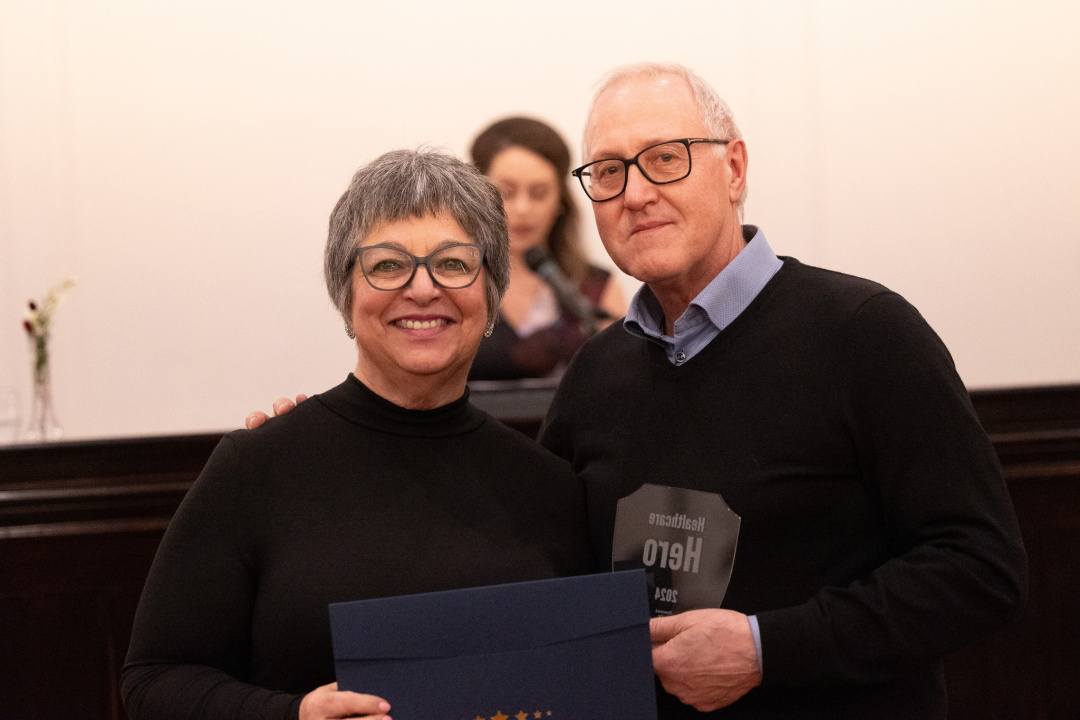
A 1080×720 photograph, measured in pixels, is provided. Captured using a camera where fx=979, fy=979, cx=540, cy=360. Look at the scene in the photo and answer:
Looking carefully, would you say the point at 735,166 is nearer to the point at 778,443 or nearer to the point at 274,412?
the point at 778,443

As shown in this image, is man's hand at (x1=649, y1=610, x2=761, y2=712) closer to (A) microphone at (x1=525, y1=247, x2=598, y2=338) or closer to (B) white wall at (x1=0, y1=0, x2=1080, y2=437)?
(A) microphone at (x1=525, y1=247, x2=598, y2=338)

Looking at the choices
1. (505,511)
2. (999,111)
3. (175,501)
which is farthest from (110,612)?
(999,111)

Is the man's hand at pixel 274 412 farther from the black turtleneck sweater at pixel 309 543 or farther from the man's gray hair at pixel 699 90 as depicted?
the man's gray hair at pixel 699 90

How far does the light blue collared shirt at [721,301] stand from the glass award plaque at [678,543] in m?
0.24

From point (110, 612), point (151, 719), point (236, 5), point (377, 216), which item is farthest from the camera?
point (236, 5)

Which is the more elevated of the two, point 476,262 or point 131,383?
point 476,262

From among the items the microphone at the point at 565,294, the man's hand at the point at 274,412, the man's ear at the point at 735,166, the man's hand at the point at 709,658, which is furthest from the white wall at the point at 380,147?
the man's hand at the point at 709,658

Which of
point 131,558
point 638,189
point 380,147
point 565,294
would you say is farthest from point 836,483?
point 380,147

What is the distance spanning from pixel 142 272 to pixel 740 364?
146 inches

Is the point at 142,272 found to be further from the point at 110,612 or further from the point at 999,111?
the point at 999,111

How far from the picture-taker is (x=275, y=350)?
461 cm

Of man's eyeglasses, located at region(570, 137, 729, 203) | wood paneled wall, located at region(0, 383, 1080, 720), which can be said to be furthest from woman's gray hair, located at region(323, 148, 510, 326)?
wood paneled wall, located at region(0, 383, 1080, 720)

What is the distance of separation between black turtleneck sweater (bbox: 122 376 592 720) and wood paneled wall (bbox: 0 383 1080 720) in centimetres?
78

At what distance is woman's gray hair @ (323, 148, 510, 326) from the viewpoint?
4.78ft
